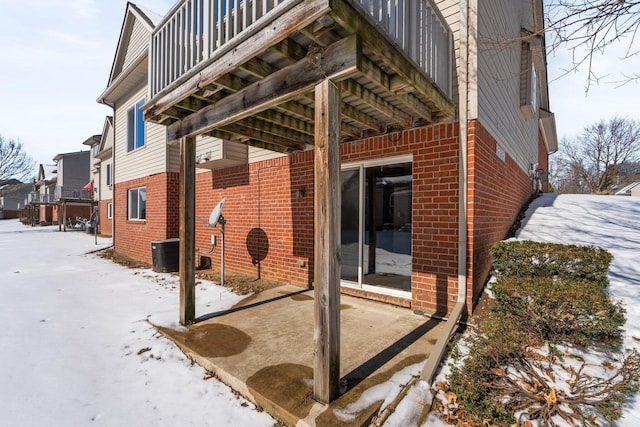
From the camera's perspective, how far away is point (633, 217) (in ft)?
23.5

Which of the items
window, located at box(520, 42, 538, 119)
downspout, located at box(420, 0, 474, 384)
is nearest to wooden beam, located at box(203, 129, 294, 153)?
downspout, located at box(420, 0, 474, 384)

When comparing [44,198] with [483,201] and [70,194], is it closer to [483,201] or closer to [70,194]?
[70,194]

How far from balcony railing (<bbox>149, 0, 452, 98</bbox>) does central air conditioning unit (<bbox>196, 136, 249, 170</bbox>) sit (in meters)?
2.46

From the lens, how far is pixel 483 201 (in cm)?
430

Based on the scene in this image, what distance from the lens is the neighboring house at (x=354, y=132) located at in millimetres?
2338

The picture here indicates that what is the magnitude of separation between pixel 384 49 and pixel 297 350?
3121 millimetres

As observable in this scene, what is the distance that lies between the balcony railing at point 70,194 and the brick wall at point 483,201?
2828cm

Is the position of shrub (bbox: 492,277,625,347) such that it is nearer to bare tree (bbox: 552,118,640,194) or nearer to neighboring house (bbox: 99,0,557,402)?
neighboring house (bbox: 99,0,557,402)

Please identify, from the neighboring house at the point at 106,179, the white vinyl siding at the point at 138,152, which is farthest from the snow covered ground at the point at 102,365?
the neighboring house at the point at 106,179

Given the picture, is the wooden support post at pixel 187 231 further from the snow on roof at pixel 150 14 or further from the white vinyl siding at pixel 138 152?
the snow on roof at pixel 150 14

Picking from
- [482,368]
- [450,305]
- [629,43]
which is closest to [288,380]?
[482,368]

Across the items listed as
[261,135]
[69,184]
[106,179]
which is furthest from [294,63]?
[69,184]

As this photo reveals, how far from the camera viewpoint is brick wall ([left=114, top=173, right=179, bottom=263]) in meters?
8.67

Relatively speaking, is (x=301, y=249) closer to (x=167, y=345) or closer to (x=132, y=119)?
(x=167, y=345)
